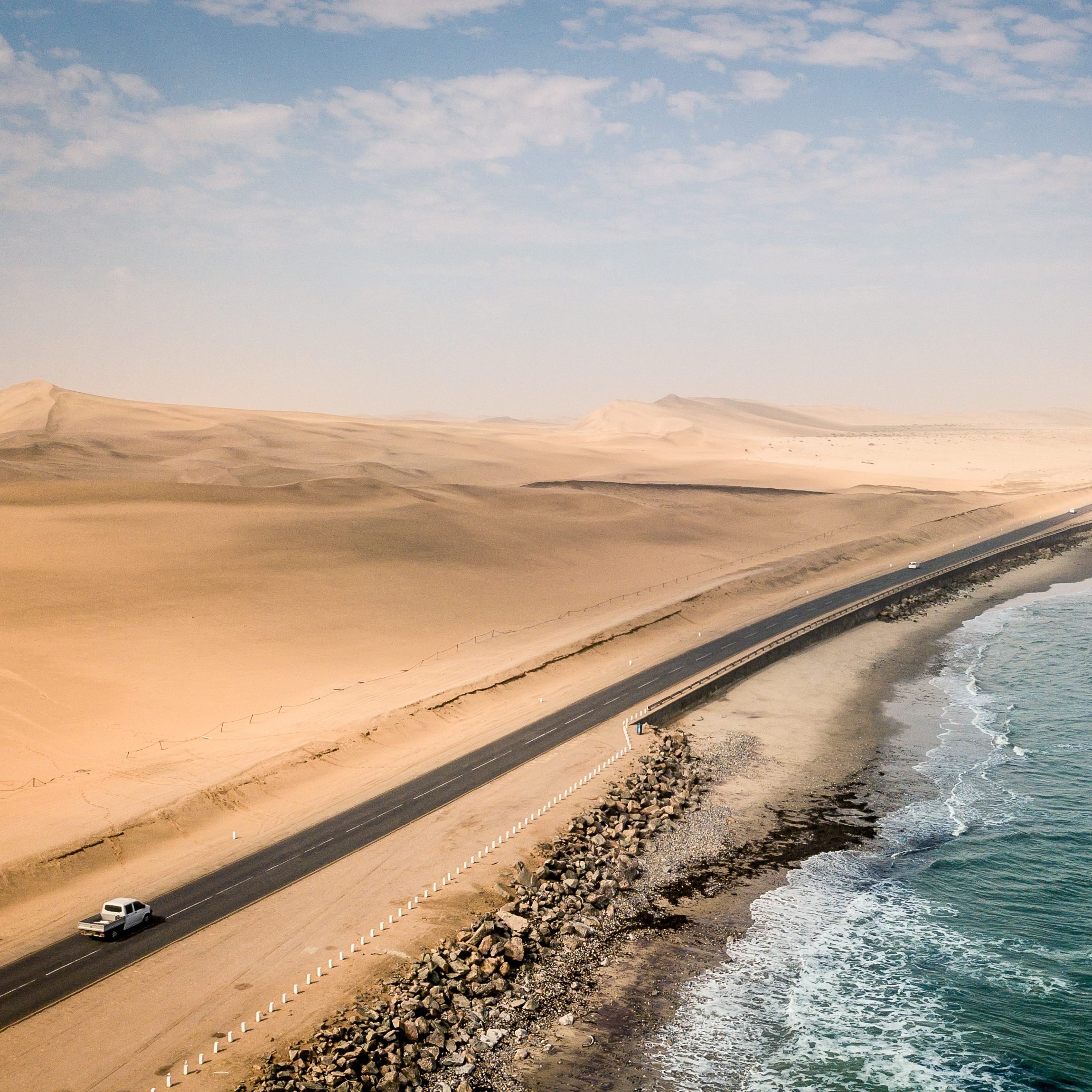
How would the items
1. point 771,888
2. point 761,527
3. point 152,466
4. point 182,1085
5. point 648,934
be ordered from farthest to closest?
point 152,466 → point 761,527 → point 771,888 → point 648,934 → point 182,1085

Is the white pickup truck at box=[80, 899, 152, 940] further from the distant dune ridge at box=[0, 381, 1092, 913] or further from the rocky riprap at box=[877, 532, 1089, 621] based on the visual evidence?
the rocky riprap at box=[877, 532, 1089, 621]

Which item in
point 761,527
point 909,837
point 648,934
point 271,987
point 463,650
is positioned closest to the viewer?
point 271,987

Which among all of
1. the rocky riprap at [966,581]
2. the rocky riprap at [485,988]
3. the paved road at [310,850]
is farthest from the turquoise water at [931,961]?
the rocky riprap at [966,581]

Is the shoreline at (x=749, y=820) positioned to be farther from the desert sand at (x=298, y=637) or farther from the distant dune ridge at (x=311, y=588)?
the distant dune ridge at (x=311, y=588)

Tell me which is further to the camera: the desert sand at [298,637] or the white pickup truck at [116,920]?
the desert sand at [298,637]

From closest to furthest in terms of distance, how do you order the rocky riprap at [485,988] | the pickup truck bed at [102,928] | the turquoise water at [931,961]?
the rocky riprap at [485,988], the turquoise water at [931,961], the pickup truck bed at [102,928]

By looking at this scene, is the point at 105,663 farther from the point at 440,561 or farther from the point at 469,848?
the point at 440,561

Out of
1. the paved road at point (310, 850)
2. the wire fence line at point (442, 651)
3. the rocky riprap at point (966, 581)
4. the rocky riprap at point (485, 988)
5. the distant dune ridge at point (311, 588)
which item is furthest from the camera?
the rocky riprap at point (966, 581)

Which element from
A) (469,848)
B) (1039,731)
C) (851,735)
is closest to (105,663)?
(469,848)
